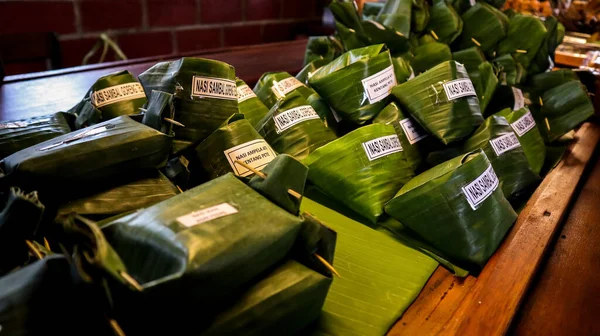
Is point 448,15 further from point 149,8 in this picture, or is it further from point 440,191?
point 149,8

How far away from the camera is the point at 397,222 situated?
1.34 m

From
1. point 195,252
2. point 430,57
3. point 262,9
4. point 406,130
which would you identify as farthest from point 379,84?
point 262,9

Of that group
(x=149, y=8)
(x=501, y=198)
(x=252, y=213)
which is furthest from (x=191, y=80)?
(x=149, y=8)

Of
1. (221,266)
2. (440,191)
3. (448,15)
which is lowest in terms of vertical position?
(440,191)

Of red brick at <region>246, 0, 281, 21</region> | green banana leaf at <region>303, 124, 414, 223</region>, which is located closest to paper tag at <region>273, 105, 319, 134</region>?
green banana leaf at <region>303, 124, 414, 223</region>

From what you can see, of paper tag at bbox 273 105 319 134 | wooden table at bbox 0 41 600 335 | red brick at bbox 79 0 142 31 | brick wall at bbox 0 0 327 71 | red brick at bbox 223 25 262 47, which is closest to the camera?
wooden table at bbox 0 41 600 335

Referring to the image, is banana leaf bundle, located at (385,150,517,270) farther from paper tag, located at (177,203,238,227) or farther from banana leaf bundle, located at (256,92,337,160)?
paper tag, located at (177,203,238,227)

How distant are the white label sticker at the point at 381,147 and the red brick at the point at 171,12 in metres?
2.84

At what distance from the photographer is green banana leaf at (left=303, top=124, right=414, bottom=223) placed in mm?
1329

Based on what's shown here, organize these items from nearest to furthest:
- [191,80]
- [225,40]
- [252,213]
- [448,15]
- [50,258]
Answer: [50,258] → [252,213] → [191,80] → [448,15] → [225,40]

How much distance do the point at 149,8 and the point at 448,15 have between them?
250 centimetres

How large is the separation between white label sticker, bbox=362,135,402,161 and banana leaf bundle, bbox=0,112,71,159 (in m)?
0.88

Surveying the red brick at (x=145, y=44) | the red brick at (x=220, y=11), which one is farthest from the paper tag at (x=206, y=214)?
the red brick at (x=220, y=11)

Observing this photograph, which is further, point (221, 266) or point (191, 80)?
point (191, 80)
